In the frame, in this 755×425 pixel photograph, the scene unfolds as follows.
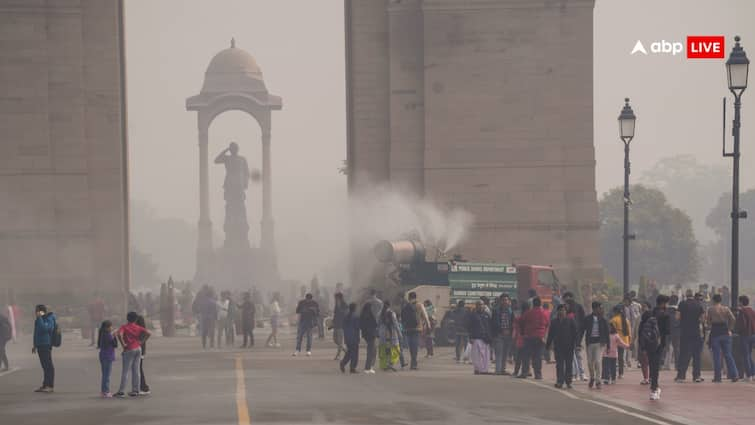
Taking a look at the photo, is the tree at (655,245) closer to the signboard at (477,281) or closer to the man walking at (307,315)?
the signboard at (477,281)

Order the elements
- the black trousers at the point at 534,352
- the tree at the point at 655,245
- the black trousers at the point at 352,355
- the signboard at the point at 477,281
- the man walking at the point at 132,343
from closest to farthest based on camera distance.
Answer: the man walking at the point at 132,343, the black trousers at the point at 534,352, the black trousers at the point at 352,355, the signboard at the point at 477,281, the tree at the point at 655,245

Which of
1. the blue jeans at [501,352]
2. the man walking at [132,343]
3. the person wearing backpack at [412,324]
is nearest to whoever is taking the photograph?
the man walking at [132,343]

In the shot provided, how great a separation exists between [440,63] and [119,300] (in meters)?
12.4

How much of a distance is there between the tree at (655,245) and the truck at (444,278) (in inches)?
3382

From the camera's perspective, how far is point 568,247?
168ft

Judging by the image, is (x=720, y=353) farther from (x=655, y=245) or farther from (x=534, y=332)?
(x=655, y=245)

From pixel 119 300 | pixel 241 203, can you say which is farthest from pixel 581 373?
pixel 241 203

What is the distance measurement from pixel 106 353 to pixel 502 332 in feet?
30.2

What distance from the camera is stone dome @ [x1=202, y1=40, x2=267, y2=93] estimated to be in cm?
13238

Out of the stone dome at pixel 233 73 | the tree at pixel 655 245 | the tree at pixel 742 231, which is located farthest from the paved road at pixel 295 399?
the tree at pixel 742 231

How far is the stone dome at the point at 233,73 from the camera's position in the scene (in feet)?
434

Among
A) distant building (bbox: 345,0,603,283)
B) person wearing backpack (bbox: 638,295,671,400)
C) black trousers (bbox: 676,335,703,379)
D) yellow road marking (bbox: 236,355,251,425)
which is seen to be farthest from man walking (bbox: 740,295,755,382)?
distant building (bbox: 345,0,603,283)

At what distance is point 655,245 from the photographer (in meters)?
129

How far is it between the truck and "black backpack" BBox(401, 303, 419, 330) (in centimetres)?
658
